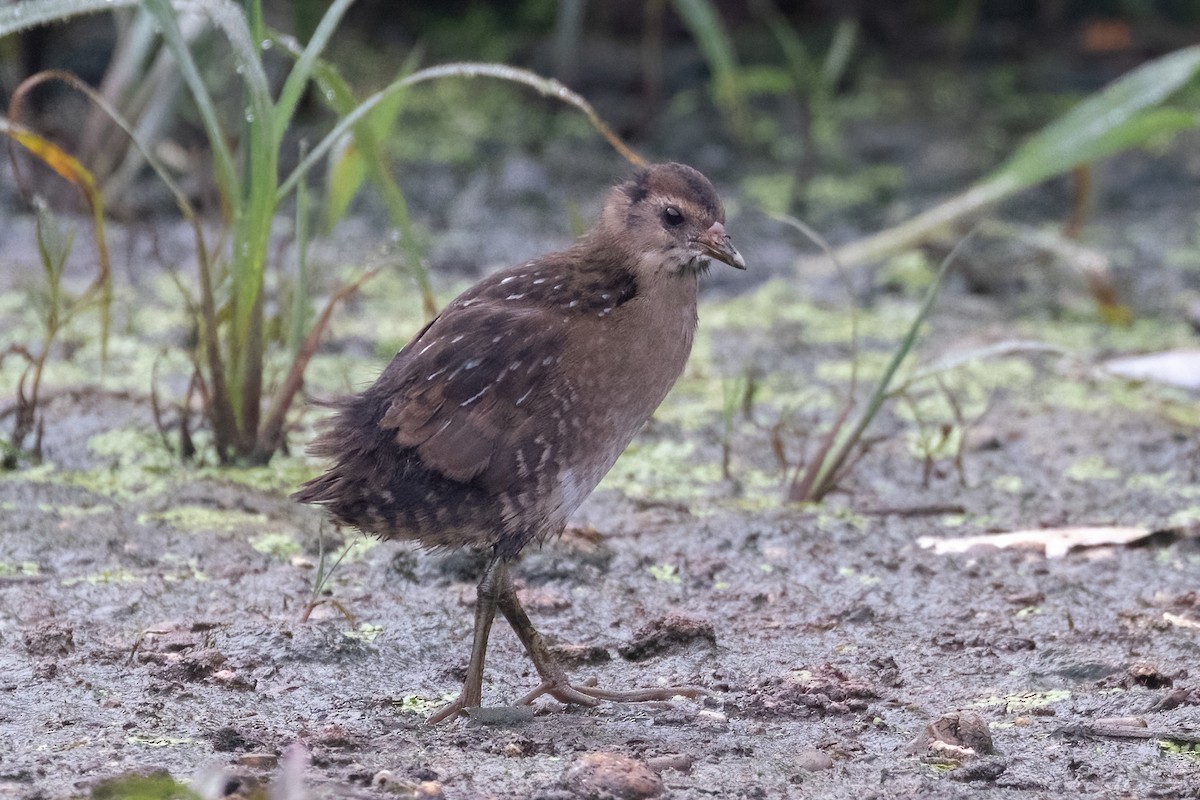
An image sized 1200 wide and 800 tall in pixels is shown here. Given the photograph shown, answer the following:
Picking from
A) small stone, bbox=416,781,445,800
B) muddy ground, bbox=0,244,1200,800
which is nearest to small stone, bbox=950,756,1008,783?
muddy ground, bbox=0,244,1200,800

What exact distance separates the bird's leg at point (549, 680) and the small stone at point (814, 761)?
349 millimetres

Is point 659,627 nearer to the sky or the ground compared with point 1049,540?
nearer to the ground

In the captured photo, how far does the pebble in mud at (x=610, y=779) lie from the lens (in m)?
2.37

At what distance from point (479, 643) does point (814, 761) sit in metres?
0.68

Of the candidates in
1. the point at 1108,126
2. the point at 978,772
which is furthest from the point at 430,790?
the point at 1108,126

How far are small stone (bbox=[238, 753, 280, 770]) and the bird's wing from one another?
0.66 meters

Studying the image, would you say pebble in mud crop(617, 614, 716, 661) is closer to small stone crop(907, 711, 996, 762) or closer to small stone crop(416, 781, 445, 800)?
small stone crop(907, 711, 996, 762)

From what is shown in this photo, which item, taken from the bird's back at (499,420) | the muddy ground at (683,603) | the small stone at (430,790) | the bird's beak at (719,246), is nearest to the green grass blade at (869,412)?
the muddy ground at (683,603)

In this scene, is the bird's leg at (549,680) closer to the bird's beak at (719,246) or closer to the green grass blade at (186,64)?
the bird's beak at (719,246)

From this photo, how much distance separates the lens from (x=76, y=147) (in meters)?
6.32

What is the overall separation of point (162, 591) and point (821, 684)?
4.68 ft

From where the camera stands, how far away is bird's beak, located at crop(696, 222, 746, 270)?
310cm

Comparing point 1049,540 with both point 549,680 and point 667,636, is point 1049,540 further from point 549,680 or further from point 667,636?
point 549,680

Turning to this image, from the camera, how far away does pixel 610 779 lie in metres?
2.38
